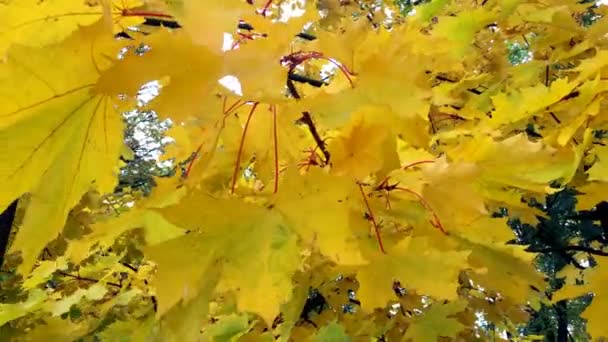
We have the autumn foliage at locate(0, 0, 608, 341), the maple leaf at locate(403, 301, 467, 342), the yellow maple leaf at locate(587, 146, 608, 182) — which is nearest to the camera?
the autumn foliage at locate(0, 0, 608, 341)

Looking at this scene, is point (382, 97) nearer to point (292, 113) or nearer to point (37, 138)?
point (292, 113)

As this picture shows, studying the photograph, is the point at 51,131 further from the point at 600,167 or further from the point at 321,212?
the point at 600,167

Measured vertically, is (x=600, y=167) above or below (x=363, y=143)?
below

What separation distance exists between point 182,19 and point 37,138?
190 mm

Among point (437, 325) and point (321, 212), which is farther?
point (437, 325)

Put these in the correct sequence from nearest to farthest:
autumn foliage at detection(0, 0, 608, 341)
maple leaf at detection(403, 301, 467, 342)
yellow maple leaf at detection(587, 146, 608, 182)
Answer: autumn foliage at detection(0, 0, 608, 341)
yellow maple leaf at detection(587, 146, 608, 182)
maple leaf at detection(403, 301, 467, 342)

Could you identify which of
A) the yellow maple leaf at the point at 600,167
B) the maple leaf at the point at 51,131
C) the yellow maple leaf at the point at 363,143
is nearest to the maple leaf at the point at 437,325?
the yellow maple leaf at the point at 600,167

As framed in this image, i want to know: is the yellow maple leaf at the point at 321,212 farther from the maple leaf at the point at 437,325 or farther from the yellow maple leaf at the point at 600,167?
the maple leaf at the point at 437,325

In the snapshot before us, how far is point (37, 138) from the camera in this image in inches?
23.0

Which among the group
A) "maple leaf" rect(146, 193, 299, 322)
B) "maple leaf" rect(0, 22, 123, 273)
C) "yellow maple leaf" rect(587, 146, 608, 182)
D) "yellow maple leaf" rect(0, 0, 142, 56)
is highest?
"yellow maple leaf" rect(0, 0, 142, 56)

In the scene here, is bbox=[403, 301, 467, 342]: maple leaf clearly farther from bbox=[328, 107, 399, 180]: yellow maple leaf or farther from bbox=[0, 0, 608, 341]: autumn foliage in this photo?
bbox=[328, 107, 399, 180]: yellow maple leaf

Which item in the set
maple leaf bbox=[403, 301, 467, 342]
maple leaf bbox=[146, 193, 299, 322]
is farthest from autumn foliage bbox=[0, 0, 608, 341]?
maple leaf bbox=[403, 301, 467, 342]

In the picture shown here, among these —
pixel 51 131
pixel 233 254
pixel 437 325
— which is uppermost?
pixel 51 131

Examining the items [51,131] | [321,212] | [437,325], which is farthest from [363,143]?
[437,325]
